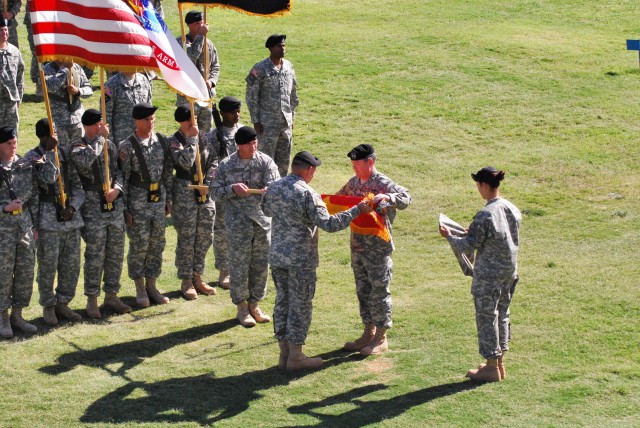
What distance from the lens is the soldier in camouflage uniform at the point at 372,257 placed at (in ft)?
38.5

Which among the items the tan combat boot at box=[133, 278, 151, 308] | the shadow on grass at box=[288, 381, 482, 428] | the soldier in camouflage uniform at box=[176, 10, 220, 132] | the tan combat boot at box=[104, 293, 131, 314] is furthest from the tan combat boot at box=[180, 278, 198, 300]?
the soldier in camouflage uniform at box=[176, 10, 220, 132]

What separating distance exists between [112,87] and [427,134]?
6664 mm

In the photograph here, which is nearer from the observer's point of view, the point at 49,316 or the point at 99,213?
the point at 49,316

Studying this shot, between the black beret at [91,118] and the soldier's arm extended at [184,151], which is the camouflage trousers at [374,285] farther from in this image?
the black beret at [91,118]

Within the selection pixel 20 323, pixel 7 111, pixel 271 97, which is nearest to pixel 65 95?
pixel 7 111

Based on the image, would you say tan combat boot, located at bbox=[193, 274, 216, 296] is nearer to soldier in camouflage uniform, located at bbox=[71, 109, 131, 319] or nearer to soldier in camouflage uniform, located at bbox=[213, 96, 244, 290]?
soldier in camouflage uniform, located at bbox=[213, 96, 244, 290]

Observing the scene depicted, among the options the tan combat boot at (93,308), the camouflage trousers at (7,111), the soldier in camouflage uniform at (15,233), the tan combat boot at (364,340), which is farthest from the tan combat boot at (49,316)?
the camouflage trousers at (7,111)

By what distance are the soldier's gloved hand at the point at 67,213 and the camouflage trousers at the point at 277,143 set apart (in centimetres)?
433

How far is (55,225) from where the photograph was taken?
12625 mm

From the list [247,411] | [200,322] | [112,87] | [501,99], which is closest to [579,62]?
[501,99]

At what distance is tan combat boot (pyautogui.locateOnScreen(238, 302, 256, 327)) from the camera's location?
13.0 metres

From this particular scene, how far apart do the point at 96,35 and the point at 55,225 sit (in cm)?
211

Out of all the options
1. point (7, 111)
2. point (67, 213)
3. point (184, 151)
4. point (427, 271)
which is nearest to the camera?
point (67, 213)

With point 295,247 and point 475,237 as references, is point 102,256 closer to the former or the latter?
point 295,247
